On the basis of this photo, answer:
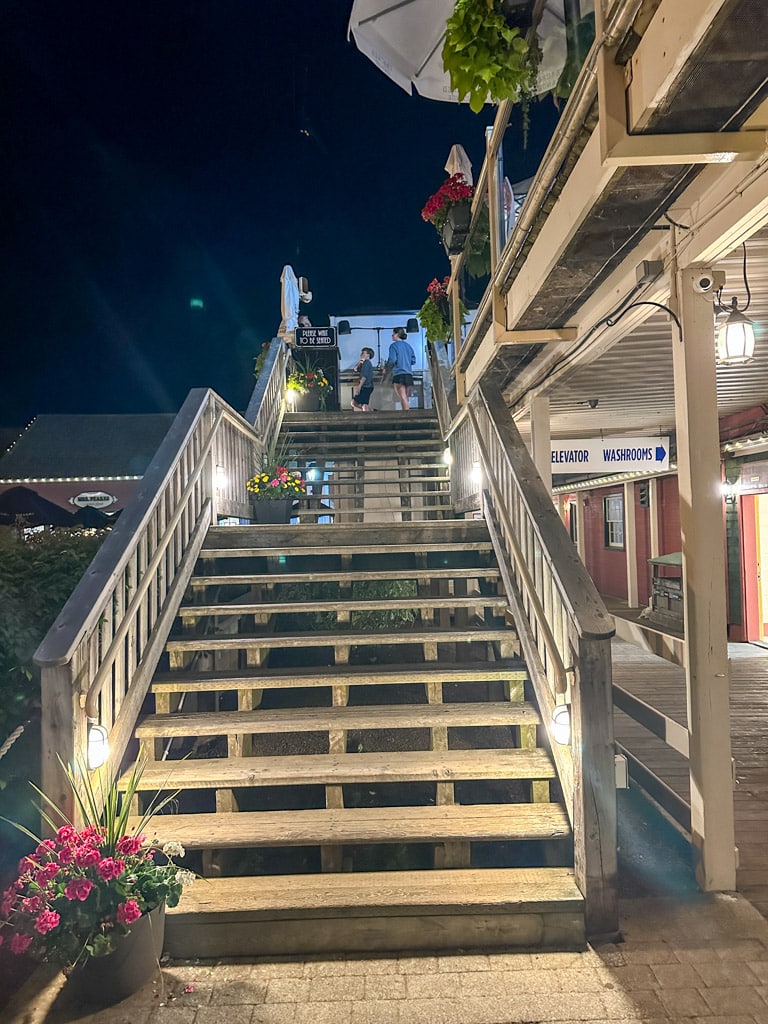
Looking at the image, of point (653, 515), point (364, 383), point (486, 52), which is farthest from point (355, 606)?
point (653, 515)

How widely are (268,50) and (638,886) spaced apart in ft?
78.4

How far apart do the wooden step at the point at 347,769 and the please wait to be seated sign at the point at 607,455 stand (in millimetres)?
3586

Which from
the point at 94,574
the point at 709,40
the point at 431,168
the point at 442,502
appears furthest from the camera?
the point at 431,168

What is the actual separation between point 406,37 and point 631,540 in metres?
10.3

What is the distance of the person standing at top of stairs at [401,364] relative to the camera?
32.7ft

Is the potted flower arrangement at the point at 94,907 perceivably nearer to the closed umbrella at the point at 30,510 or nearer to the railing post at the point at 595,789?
the railing post at the point at 595,789

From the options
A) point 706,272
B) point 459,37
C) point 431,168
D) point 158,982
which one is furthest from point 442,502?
point 431,168

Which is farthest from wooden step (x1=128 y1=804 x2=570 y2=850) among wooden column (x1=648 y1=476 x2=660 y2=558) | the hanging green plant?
wooden column (x1=648 y1=476 x2=660 y2=558)

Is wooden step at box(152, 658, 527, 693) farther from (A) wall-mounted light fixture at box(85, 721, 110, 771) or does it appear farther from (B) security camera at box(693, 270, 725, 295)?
(B) security camera at box(693, 270, 725, 295)

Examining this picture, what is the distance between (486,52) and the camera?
2488 millimetres

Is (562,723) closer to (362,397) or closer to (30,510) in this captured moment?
(30,510)

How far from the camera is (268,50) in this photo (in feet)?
62.3

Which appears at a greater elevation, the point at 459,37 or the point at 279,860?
the point at 459,37

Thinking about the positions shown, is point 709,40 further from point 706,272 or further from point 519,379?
point 519,379
